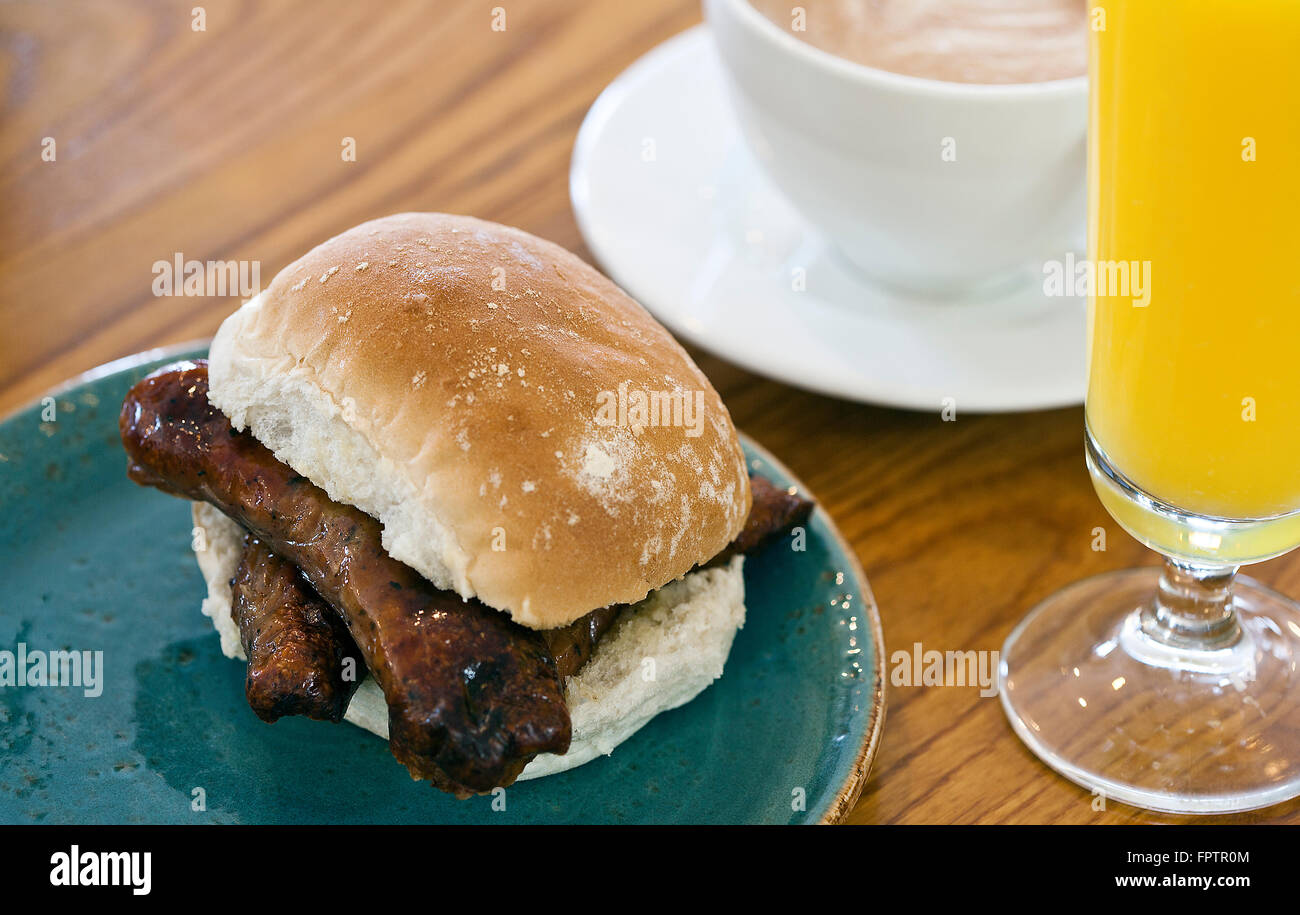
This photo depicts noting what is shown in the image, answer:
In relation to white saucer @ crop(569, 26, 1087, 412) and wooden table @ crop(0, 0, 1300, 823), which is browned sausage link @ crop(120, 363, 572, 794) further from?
white saucer @ crop(569, 26, 1087, 412)

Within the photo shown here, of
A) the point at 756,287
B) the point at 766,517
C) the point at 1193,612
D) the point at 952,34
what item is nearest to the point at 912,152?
the point at 952,34

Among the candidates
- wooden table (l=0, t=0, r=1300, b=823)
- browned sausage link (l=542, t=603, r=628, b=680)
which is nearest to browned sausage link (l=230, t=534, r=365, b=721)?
browned sausage link (l=542, t=603, r=628, b=680)

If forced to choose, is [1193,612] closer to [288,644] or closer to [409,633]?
[409,633]

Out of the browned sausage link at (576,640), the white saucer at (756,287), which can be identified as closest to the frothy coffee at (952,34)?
the white saucer at (756,287)

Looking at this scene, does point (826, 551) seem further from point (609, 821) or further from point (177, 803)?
point (177, 803)

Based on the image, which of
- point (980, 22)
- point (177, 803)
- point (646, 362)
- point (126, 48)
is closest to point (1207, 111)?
point (646, 362)
